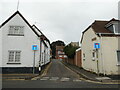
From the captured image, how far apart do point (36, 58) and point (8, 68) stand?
3639 millimetres

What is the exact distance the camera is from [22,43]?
14.0 m

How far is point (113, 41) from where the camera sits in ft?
41.1

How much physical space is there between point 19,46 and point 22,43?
1.75 feet

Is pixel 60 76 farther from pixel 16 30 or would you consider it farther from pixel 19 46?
pixel 16 30

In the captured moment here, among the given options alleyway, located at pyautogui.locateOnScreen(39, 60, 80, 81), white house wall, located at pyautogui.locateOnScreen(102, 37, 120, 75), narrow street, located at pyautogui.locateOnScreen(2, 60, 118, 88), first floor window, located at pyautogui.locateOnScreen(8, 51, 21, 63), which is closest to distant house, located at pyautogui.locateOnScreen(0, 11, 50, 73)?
first floor window, located at pyautogui.locateOnScreen(8, 51, 21, 63)

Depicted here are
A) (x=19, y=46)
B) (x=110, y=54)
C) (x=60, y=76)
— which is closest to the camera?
(x=60, y=76)

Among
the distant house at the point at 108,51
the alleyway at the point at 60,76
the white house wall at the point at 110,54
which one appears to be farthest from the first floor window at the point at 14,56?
the white house wall at the point at 110,54

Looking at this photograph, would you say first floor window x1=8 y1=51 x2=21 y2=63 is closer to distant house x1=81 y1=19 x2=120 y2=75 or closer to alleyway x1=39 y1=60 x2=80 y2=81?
alleyway x1=39 y1=60 x2=80 y2=81

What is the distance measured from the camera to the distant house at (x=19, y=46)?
13.6 m

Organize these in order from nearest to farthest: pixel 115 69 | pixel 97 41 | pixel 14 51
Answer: pixel 115 69
pixel 97 41
pixel 14 51

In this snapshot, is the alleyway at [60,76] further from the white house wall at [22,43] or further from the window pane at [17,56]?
A: the window pane at [17,56]

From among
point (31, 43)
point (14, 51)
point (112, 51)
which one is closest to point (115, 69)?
point (112, 51)

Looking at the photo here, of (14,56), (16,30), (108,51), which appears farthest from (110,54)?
(16,30)

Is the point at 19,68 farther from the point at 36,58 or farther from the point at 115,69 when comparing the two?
the point at 115,69
